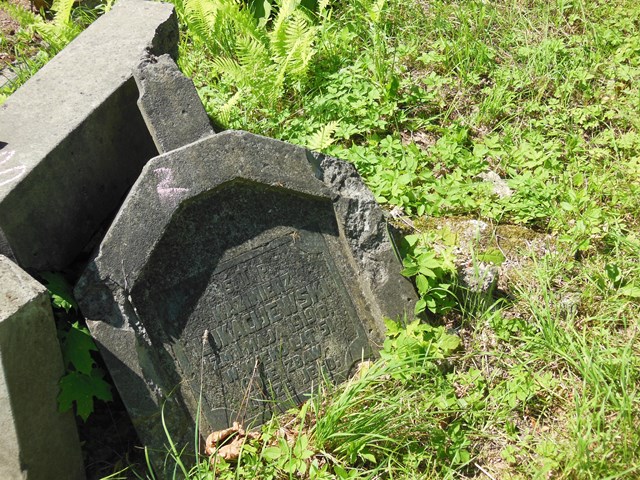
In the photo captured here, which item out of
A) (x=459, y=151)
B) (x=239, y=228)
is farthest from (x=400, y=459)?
(x=459, y=151)

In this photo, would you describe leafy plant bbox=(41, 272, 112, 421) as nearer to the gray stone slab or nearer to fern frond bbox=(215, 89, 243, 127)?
the gray stone slab

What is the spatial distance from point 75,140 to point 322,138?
1.33 meters

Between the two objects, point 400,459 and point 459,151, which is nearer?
point 400,459

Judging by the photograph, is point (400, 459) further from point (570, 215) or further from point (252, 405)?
point (570, 215)

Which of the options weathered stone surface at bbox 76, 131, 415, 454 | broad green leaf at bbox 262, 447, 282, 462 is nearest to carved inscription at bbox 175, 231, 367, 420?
weathered stone surface at bbox 76, 131, 415, 454

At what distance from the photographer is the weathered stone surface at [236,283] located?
2.95m

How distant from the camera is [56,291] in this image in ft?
9.96

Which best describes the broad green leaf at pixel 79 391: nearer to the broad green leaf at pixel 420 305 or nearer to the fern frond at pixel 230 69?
the broad green leaf at pixel 420 305

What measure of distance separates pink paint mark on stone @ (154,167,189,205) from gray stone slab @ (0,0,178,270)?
0.56 meters

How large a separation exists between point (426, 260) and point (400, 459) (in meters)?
0.86

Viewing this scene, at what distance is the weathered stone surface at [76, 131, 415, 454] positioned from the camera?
2947 mm

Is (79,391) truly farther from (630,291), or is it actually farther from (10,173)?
(630,291)

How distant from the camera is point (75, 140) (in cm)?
338

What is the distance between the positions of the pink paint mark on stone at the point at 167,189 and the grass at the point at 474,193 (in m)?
1.01
